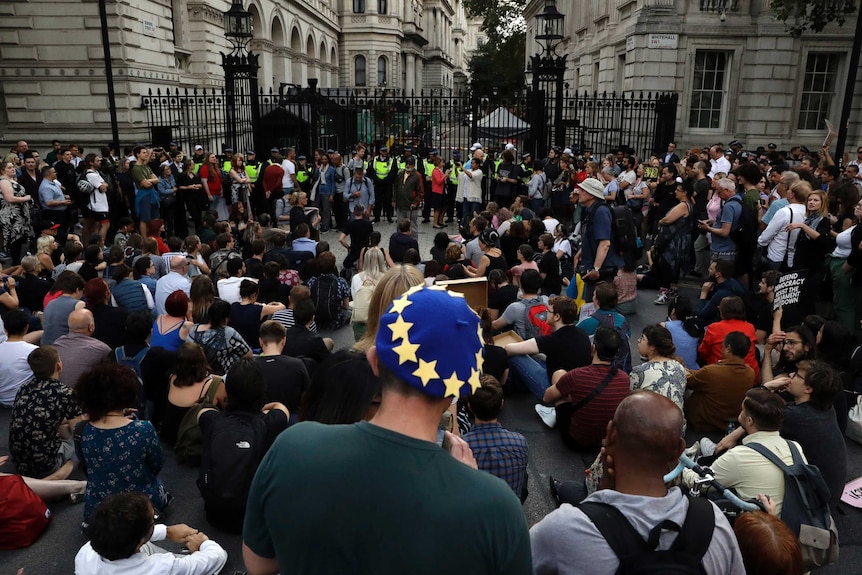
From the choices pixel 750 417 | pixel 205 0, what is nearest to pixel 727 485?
pixel 750 417

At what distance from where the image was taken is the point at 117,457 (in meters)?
4.09

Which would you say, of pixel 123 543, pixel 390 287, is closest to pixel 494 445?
pixel 390 287

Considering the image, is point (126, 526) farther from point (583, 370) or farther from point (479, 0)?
point (479, 0)

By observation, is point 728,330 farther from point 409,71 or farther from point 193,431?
point 409,71

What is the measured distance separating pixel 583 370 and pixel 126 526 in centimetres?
339

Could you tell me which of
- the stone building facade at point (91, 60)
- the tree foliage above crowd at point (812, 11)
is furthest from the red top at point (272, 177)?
the tree foliage above crowd at point (812, 11)

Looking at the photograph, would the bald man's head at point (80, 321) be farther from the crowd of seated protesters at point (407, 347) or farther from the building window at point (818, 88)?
the building window at point (818, 88)

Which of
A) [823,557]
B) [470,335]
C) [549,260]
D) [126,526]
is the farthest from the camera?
[549,260]

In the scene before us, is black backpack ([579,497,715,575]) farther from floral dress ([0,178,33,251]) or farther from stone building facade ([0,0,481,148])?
stone building facade ([0,0,481,148])

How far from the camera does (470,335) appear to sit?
1.70 m

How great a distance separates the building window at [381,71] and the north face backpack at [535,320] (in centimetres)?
5881

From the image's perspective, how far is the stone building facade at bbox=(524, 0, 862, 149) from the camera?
1909 centimetres

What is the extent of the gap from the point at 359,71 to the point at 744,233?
58.0 metres

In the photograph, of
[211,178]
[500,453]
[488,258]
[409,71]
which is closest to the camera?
[500,453]
